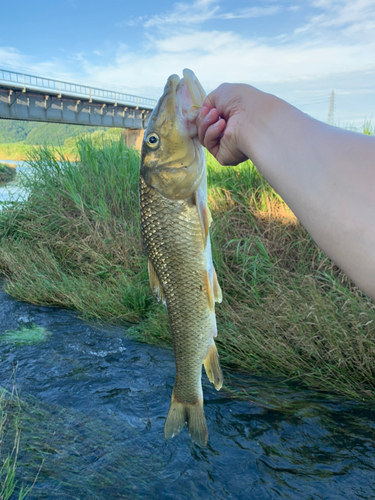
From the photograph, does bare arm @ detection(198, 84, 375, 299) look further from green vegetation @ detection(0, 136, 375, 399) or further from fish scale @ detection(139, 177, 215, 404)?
green vegetation @ detection(0, 136, 375, 399)

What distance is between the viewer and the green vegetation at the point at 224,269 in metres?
3.66

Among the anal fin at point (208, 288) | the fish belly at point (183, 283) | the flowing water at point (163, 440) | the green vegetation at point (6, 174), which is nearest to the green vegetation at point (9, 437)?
the flowing water at point (163, 440)

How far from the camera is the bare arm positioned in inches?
34.4

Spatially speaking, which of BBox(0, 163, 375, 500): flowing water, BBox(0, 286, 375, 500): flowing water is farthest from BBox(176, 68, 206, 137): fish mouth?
BBox(0, 163, 375, 500): flowing water

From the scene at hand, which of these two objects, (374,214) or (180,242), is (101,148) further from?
(374,214)

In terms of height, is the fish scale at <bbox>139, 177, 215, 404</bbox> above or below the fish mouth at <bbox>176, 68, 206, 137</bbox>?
below

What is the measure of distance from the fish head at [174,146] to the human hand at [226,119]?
0.07 metres

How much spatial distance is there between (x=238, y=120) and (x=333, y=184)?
2.25 feet

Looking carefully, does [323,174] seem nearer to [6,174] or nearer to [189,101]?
[189,101]

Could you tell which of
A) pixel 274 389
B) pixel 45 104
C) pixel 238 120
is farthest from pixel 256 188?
pixel 45 104

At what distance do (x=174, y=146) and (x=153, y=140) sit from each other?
0.36ft

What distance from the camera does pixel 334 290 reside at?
4199mm

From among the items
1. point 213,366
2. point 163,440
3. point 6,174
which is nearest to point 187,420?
point 213,366

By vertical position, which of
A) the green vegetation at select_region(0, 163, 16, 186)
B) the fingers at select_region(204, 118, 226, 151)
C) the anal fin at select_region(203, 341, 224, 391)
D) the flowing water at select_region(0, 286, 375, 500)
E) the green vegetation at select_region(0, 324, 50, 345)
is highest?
the fingers at select_region(204, 118, 226, 151)
